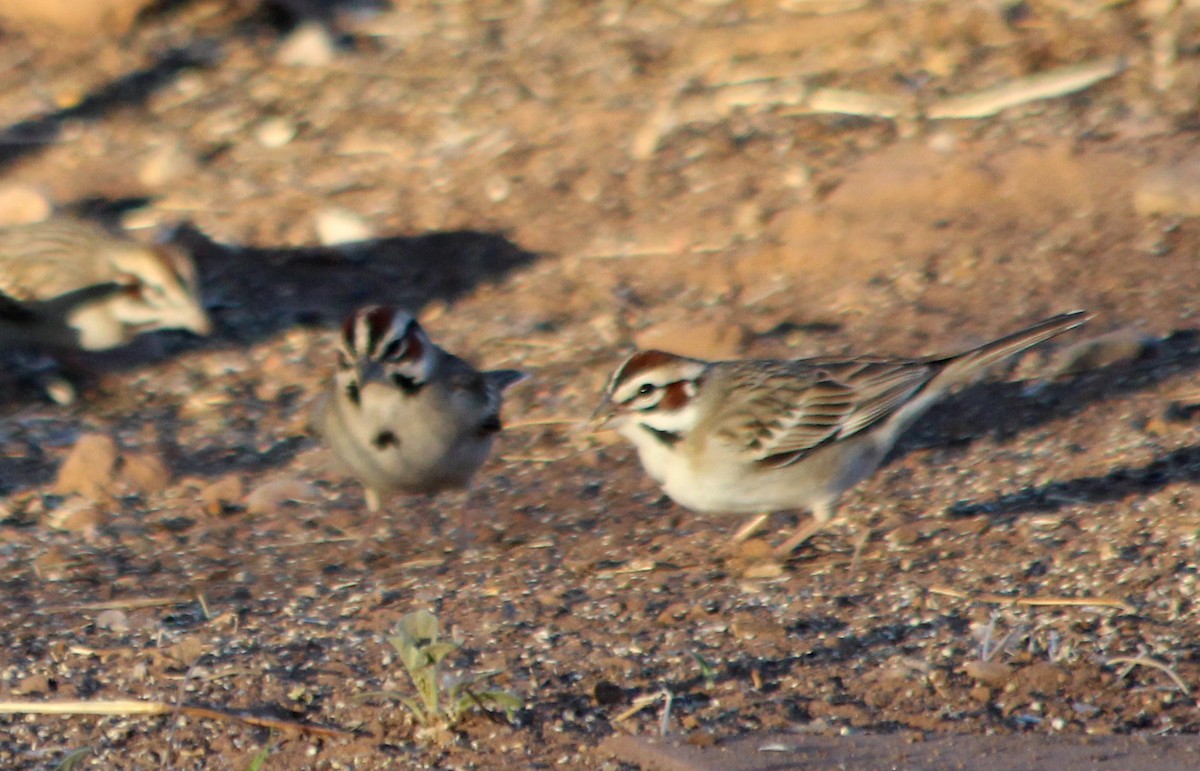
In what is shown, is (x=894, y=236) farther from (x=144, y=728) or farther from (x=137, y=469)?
(x=144, y=728)

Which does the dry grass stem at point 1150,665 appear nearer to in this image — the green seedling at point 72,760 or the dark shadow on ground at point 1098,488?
the dark shadow on ground at point 1098,488

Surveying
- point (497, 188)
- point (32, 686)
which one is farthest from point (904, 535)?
point (497, 188)

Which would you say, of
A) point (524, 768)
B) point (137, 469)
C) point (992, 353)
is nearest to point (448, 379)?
point (137, 469)

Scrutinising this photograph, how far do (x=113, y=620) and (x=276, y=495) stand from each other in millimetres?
1392

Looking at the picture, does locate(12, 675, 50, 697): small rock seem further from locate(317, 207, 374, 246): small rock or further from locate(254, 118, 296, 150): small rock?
locate(254, 118, 296, 150): small rock

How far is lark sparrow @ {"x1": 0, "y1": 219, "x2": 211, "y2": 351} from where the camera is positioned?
8.68 m

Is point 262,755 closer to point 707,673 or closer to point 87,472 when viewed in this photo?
point 707,673

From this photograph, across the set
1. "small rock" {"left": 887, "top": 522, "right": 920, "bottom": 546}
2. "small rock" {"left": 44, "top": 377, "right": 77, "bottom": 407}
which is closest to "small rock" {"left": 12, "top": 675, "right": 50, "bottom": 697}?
"small rock" {"left": 887, "top": 522, "right": 920, "bottom": 546}

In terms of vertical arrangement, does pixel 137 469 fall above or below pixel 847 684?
above

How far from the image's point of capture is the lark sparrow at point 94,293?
868 centimetres

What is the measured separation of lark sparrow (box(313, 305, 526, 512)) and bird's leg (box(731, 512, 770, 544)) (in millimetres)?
1081

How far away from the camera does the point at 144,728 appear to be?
476 cm

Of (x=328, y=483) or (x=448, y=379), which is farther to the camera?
(x=328, y=483)

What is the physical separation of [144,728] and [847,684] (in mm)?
1927
